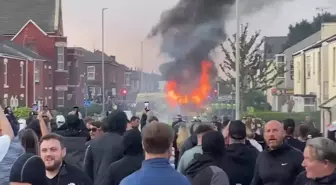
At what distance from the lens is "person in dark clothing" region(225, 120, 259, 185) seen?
8023mm

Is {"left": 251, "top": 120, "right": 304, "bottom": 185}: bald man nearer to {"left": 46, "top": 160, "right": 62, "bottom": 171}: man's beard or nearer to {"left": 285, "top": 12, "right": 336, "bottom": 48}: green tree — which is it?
{"left": 46, "top": 160, "right": 62, "bottom": 171}: man's beard

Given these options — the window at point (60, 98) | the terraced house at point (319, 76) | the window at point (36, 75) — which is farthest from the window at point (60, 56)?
the terraced house at point (319, 76)

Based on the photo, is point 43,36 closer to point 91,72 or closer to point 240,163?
point 91,72

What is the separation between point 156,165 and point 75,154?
17.3 feet

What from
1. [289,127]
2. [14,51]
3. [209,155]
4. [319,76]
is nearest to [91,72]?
[14,51]

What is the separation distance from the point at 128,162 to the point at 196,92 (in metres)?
41.7

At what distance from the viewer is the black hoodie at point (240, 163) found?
8.01 metres

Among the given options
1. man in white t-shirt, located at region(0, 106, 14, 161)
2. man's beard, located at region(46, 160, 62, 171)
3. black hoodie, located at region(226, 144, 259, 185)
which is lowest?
black hoodie, located at region(226, 144, 259, 185)

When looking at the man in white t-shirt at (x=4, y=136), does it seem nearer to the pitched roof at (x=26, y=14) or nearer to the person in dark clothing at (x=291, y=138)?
the person in dark clothing at (x=291, y=138)

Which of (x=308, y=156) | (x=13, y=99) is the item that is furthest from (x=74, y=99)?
(x=308, y=156)

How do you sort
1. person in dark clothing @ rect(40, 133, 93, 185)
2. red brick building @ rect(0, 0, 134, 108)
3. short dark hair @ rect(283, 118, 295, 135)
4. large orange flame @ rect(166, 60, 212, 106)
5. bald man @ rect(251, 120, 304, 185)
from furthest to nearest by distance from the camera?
red brick building @ rect(0, 0, 134, 108), large orange flame @ rect(166, 60, 212, 106), short dark hair @ rect(283, 118, 295, 135), bald man @ rect(251, 120, 304, 185), person in dark clothing @ rect(40, 133, 93, 185)

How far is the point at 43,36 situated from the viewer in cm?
6800

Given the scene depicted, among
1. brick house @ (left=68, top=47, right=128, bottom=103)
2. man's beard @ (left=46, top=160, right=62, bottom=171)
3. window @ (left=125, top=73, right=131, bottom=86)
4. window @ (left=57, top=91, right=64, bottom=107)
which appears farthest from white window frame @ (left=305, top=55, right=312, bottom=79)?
window @ (left=125, top=73, right=131, bottom=86)

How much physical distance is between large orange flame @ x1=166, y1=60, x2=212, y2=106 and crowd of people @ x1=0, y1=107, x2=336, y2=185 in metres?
37.2
